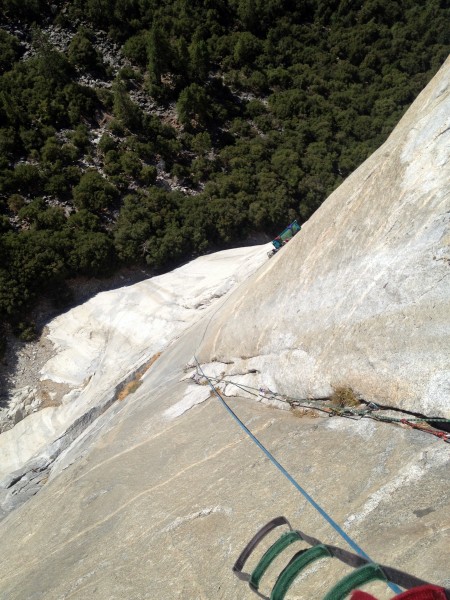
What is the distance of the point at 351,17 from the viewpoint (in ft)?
158

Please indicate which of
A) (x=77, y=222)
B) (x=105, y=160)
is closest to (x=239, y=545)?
(x=77, y=222)

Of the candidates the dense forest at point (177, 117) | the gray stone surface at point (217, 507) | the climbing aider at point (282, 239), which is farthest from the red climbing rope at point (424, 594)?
the dense forest at point (177, 117)

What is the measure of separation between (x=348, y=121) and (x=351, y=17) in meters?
15.8

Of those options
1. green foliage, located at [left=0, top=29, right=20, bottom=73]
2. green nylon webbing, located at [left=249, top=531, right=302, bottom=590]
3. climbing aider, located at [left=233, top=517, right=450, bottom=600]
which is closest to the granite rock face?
climbing aider, located at [left=233, top=517, right=450, bottom=600]

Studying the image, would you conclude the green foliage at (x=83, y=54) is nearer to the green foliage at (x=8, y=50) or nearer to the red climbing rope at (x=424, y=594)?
the green foliage at (x=8, y=50)

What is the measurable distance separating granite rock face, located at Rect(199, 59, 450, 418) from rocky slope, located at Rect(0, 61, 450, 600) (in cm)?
3

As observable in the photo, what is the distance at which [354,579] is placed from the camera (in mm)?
3131

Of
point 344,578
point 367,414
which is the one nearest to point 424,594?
point 344,578

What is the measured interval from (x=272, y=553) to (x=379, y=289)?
4403 millimetres

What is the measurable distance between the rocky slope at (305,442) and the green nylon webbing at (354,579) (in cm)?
88

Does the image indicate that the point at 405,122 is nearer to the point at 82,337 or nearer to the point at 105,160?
the point at 82,337

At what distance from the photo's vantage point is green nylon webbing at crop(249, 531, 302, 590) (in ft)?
13.2

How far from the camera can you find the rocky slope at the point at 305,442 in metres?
5.04

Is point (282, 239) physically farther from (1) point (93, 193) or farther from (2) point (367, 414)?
(1) point (93, 193)
